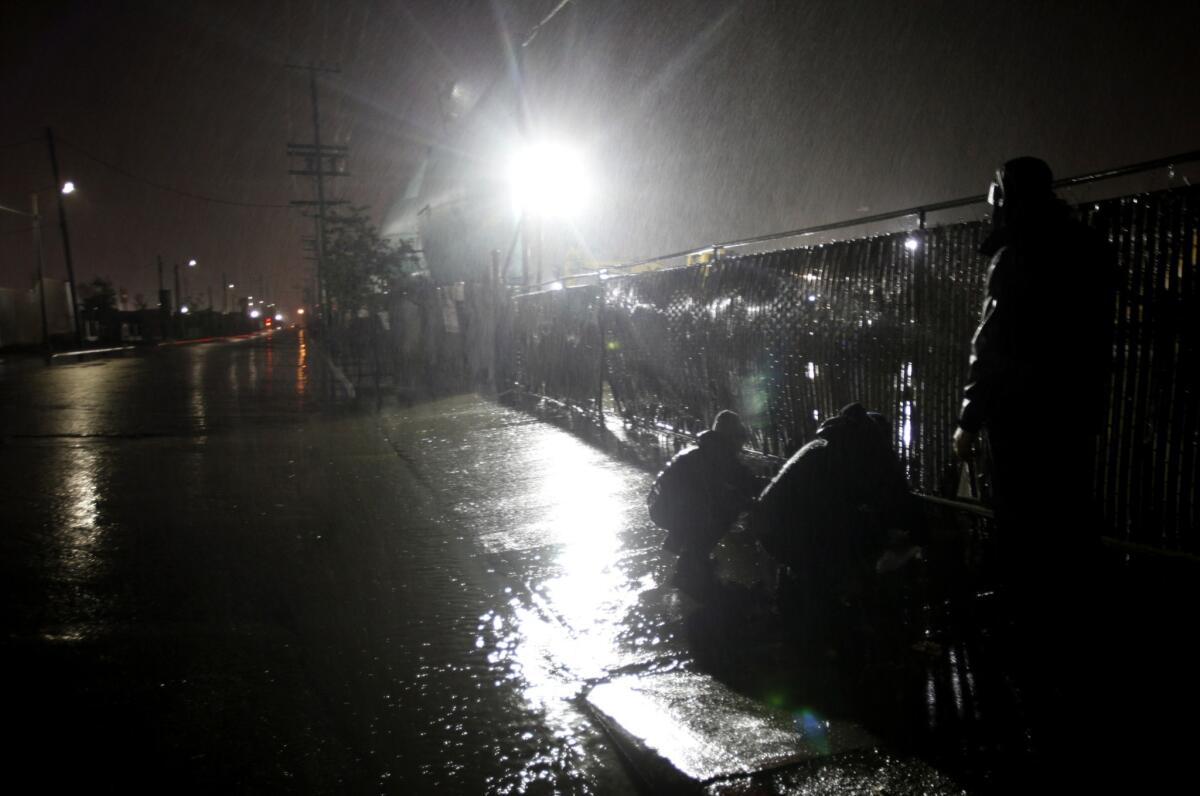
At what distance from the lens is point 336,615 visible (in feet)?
14.3

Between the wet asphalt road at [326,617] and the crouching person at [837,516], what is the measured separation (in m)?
0.68

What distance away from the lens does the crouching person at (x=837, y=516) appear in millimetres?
3971

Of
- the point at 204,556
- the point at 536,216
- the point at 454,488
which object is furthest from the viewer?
the point at 536,216

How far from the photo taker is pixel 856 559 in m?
4.08

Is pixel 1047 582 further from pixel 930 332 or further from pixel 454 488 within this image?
pixel 454 488

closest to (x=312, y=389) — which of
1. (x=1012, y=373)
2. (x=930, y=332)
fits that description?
(x=930, y=332)

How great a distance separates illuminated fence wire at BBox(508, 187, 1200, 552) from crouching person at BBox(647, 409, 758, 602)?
1297mm

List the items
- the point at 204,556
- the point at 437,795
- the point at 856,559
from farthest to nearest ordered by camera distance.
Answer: the point at 204,556, the point at 856,559, the point at 437,795

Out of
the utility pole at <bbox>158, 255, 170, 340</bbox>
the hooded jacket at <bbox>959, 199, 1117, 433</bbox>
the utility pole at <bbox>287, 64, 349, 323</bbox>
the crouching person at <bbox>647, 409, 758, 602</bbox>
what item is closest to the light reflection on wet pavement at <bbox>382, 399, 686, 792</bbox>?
the crouching person at <bbox>647, 409, 758, 602</bbox>

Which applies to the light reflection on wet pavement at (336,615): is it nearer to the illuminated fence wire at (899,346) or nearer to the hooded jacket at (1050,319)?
the illuminated fence wire at (899,346)

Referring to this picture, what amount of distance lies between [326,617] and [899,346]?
3729 millimetres

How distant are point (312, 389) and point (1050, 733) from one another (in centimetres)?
1862

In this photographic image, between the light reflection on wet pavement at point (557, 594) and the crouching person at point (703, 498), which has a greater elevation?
the crouching person at point (703, 498)

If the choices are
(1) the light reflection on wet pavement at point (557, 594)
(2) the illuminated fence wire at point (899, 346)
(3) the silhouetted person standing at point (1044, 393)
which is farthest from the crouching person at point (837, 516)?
(2) the illuminated fence wire at point (899, 346)
